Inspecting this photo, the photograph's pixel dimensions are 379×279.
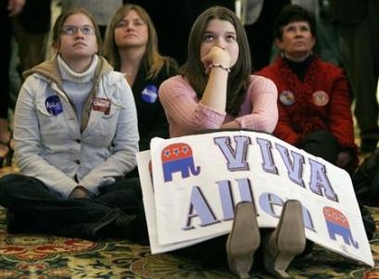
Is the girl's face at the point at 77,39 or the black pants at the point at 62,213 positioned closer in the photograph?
the black pants at the point at 62,213

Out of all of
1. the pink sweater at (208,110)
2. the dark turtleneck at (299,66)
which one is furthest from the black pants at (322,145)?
the pink sweater at (208,110)

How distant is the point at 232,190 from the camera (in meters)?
1.99

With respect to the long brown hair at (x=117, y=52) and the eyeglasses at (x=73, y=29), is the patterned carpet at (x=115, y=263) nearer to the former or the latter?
the eyeglasses at (x=73, y=29)

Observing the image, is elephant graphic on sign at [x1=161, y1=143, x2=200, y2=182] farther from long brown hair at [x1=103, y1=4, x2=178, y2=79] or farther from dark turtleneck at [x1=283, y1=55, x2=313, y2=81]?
dark turtleneck at [x1=283, y1=55, x2=313, y2=81]

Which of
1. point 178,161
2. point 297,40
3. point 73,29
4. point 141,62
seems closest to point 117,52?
point 141,62

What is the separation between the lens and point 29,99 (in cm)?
256

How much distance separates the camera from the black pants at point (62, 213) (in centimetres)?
233

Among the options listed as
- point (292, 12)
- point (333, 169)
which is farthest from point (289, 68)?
point (333, 169)

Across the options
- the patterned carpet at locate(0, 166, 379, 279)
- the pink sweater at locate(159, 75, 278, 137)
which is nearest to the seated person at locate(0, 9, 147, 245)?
the patterned carpet at locate(0, 166, 379, 279)

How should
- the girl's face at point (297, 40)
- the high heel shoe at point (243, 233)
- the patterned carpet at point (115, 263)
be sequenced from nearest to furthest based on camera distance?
1. the high heel shoe at point (243, 233)
2. the patterned carpet at point (115, 263)
3. the girl's face at point (297, 40)

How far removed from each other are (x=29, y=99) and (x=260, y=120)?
29.0 inches

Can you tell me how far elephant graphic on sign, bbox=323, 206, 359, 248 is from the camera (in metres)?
2.02

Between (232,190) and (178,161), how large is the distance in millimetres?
157

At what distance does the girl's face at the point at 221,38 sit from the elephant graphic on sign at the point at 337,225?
0.52 metres
